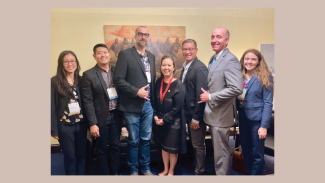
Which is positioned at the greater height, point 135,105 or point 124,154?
point 135,105

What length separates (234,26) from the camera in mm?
2801

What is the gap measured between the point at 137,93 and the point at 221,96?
1.07 m

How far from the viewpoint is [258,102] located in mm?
2457

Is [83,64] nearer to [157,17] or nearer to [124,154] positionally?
[157,17]

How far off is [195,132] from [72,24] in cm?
235

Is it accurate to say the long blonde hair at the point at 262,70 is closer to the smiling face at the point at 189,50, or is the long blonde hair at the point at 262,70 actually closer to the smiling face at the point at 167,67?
the smiling face at the point at 189,50

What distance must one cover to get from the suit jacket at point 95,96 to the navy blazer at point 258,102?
6.16ft

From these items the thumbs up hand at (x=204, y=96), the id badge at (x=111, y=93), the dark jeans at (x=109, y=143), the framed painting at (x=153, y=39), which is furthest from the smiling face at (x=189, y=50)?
the dark jeans at (x=109, y=143)

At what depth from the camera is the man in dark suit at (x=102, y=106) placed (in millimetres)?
2449

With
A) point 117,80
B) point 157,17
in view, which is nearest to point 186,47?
point 157,17

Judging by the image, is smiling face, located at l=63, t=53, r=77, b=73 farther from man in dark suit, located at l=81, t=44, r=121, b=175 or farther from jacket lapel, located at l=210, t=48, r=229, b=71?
jacket lapel, located at l=210, t=48, r=229, b=71

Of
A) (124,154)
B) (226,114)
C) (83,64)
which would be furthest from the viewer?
(124,154)

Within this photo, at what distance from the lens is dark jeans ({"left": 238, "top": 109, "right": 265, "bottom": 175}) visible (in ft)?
8.25

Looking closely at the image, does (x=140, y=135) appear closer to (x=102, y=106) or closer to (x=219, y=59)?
(x=102, y=106)
